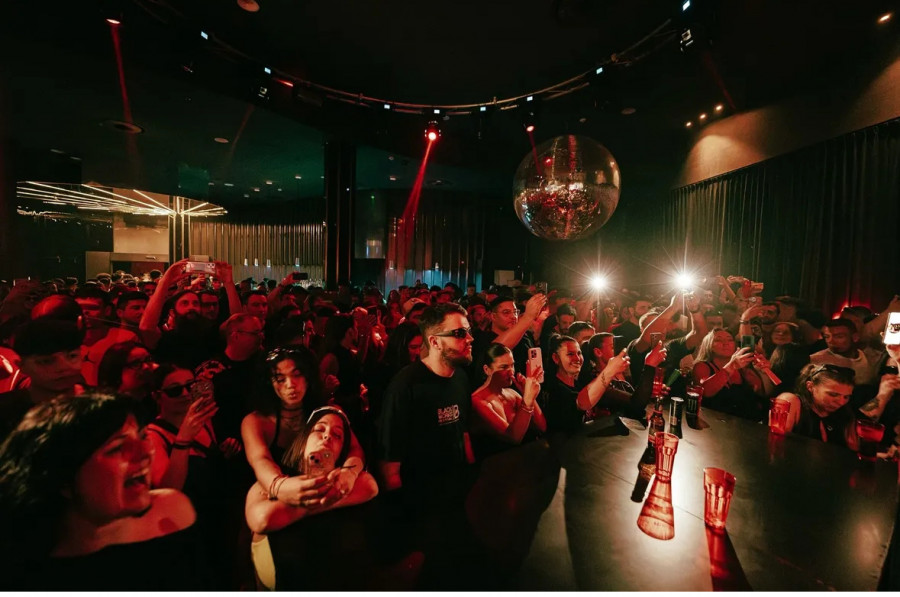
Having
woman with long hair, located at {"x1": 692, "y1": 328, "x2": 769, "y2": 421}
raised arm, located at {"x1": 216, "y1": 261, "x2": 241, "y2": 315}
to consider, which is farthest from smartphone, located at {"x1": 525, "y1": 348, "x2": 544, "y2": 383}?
raised arm, located at {"x1": 216, "y1": 261, "x2": 241, "y2": 315}

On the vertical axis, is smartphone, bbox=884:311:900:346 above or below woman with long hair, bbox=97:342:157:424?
above

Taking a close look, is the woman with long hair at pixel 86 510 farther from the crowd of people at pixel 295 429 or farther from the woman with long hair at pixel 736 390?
the woman with long hair at pixel 736 390

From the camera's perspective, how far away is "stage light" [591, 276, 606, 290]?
10.1 m

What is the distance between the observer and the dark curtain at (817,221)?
4.77 meters

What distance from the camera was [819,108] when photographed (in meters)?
5.42

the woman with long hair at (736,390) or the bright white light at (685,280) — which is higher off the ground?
the bright white light at (685,280)

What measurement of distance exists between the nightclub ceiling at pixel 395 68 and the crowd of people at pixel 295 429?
3.18 metres

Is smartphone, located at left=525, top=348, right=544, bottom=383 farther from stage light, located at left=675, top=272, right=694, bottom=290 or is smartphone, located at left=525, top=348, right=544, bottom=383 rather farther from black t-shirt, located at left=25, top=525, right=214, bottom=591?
stage light, located at left=675, top=272, right=694, bottom=290

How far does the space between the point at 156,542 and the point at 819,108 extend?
27.4ft

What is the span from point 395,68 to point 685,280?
6816 mm

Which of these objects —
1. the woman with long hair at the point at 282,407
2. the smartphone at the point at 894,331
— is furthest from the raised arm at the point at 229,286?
the smartphone at the point at 894,331

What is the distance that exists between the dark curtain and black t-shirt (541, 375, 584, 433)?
5280mm

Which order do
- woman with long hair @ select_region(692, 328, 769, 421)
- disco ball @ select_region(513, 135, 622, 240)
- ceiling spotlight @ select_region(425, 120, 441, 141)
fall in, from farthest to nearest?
ceiling spotlight @ select_region(425, 120, 441, 141)
woman with long hair @ select_region(692, 328, 769, 421)
disco ball @ select_region(513, 135, 622, 240)

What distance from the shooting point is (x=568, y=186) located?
8.87 feet
